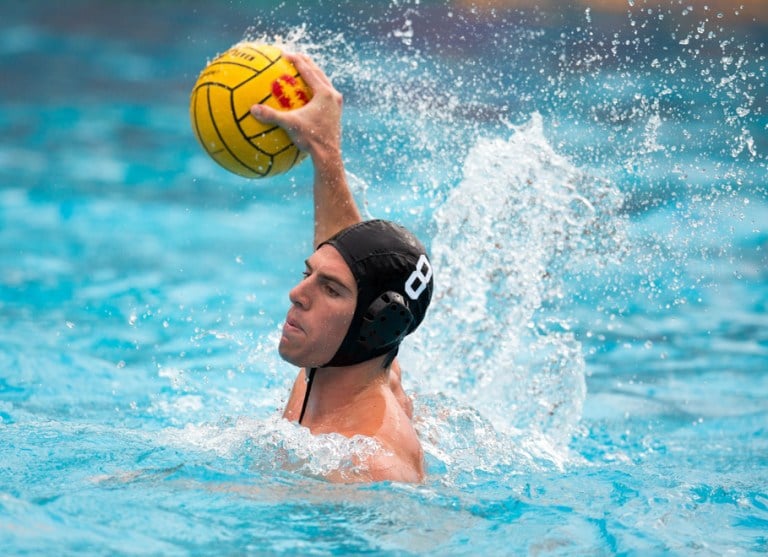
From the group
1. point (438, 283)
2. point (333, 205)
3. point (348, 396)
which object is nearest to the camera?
point (348, 396)

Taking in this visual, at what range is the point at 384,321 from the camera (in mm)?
3129

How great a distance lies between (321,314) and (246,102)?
0.75 meters

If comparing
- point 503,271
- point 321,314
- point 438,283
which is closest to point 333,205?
point 321,314

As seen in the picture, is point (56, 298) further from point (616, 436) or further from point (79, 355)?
→ point (616, 436)

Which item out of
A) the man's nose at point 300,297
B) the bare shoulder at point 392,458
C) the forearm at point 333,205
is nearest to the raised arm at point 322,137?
the forearm at point 333,205

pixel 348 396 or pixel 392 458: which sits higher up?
pixel 348 396

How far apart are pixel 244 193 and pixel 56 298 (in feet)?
7.19

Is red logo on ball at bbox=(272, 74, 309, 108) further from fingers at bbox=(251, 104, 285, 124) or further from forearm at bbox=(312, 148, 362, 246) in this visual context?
forearm at bbox=(312, 148, 362, 246)

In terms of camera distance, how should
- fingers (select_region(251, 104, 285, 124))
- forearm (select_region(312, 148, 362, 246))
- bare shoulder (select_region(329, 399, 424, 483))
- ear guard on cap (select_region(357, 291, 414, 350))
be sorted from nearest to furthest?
bare shoulder (select_region(329, 399, 424, 483)) < ear guard on cap (select_region(357, 291, 414, 350)) < fingers (select_region(251, 104, 285, 124)) < forearm (select_region(312, 148, 362, 246))

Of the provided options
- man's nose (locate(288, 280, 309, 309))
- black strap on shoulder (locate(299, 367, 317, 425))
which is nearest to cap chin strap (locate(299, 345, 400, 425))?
black strap on shoulder (locate(299, 367, 317, 425))

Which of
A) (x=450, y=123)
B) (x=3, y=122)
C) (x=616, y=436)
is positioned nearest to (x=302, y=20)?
(x=450, y=123)

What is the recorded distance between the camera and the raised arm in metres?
3.34

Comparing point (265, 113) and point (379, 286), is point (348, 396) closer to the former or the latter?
point (379, 286)

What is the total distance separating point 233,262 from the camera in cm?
712
